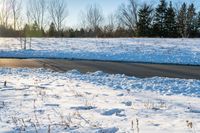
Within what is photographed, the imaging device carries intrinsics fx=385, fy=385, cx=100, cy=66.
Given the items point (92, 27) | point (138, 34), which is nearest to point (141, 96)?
point (138, 34)

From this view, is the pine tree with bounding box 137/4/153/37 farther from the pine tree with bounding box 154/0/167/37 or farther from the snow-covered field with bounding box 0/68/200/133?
the snow-covered field with bounding box 0/68/200/133

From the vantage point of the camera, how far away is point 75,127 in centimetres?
580

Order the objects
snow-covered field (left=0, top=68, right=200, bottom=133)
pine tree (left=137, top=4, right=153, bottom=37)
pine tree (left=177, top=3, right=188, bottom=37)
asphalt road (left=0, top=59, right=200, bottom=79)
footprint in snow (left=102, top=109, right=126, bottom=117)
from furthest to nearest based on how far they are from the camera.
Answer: pine tree (left=137, top=4, right=153, bottom=37), pine tree (left=177, top=3, right=188, bottom=37), asphalt road (left=0, top=59, right=200, bottom=79), footprint in snow (left=102, top=109, right=126, bottom=117), snow-covered field (left=0, top=68, right=200, bottom=133)

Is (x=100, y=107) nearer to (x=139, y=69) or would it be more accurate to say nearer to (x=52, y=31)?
(x=139, y=69)

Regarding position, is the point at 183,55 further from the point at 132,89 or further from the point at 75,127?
the point at 75,127

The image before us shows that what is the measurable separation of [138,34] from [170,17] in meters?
6.49

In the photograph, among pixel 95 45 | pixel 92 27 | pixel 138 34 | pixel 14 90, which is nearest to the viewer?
pixel 14 90

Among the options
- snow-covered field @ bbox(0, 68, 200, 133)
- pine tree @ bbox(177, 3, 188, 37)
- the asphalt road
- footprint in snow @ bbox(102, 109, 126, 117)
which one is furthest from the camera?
pine tree @ bbox(177, 3, 188, 37)

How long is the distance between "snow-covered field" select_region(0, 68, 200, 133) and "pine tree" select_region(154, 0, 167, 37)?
56438 millimetres

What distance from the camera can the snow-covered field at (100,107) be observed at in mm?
5812

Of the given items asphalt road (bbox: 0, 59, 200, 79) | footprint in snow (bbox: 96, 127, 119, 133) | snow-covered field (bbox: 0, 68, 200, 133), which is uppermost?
footprint in snow (bbox: 96, 127, 119, 133)

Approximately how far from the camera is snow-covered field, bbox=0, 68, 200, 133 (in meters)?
5.81

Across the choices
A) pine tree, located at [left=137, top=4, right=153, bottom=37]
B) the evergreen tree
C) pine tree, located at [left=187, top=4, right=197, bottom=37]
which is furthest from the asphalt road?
the evergreen tree

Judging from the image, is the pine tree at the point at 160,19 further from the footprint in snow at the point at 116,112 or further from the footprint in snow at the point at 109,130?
the footprint in snow at the point at 109,130
